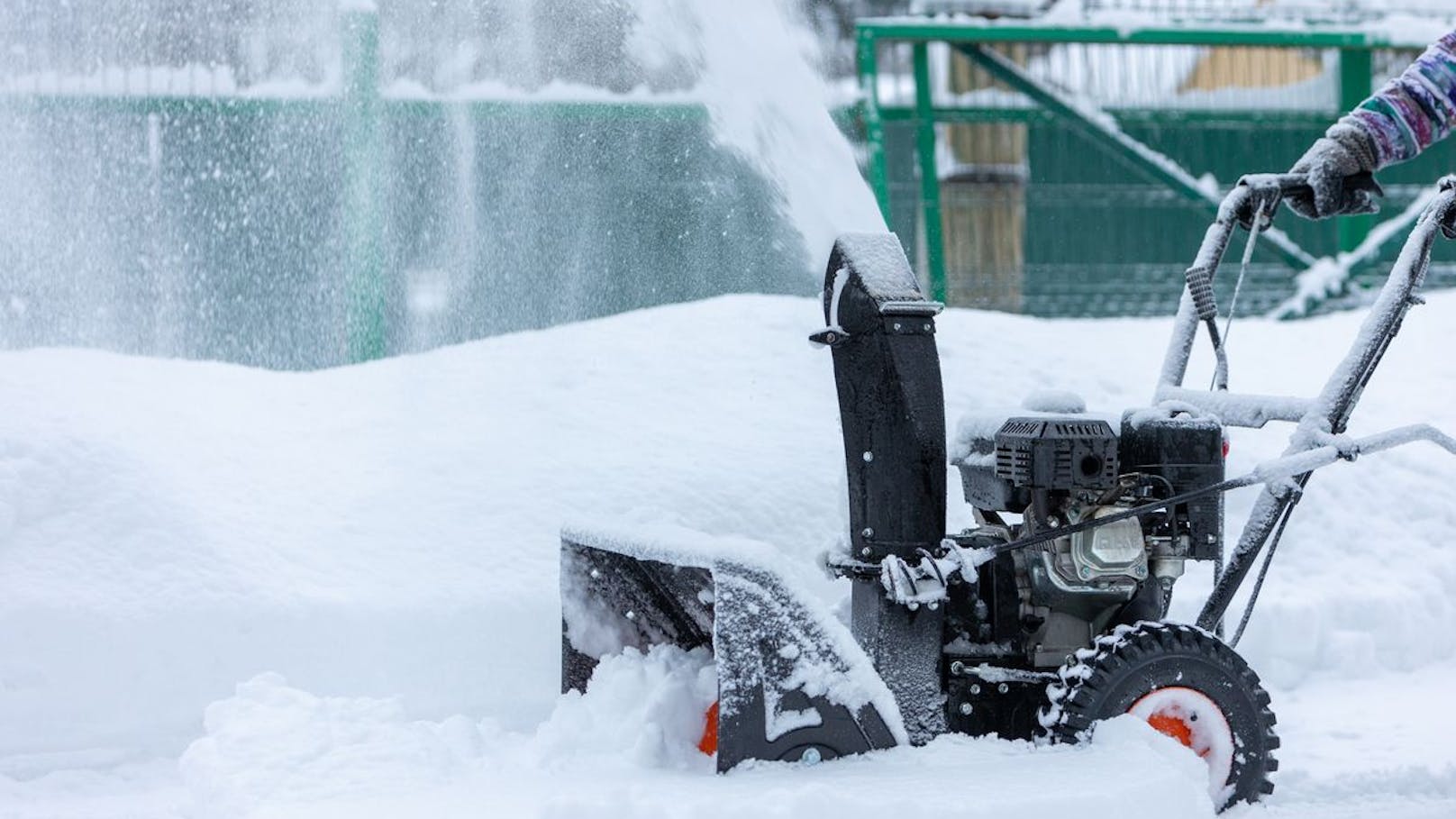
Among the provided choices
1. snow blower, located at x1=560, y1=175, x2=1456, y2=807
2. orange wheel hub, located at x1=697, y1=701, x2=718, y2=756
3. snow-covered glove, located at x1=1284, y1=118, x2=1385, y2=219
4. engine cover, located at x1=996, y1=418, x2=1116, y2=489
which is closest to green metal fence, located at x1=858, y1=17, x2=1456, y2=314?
snow-covered glove, located at x1=1284, y1=118, x2=1385, y2=219

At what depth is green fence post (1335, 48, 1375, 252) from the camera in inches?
375

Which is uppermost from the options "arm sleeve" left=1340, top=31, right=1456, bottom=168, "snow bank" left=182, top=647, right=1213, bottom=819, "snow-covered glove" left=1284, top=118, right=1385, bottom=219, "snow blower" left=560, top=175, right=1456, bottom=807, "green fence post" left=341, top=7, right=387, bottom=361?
"green fence post" left=341, top=7, right=387, bottom=361

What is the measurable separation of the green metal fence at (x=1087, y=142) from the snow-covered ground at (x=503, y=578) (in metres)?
2.07

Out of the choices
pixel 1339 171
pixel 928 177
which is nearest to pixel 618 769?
pixel 1339 171

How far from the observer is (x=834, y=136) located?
8211mm

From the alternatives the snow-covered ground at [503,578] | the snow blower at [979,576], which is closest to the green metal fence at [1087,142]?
the snow-covered ground at [503,578]

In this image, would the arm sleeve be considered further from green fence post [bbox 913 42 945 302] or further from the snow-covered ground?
green fence post [bbox 913 42 945 302]

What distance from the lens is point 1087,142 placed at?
925 cm

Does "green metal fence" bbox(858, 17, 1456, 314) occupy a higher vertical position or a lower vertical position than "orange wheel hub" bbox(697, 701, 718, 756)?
higher

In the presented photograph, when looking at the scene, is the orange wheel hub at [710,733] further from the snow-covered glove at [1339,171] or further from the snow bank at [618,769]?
the snow-covered glove at [1339,171]

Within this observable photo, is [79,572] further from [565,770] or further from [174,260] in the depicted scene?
[174,260]

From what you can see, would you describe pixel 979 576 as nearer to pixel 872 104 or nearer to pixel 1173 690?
pixel 1173 690

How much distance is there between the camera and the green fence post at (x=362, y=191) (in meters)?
7.36

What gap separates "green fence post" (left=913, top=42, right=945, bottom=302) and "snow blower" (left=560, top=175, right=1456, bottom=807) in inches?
223
